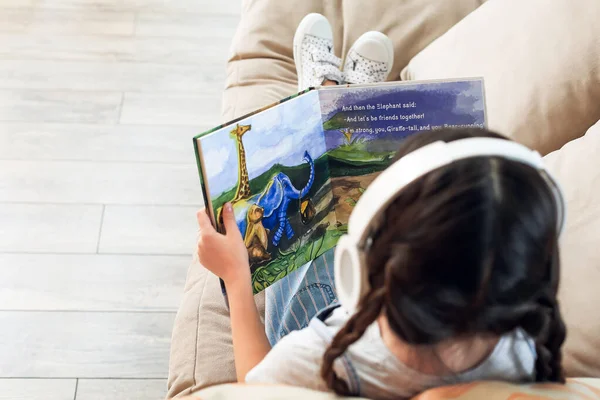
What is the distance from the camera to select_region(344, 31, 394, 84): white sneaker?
1.25 metres

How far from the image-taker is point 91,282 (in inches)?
55.7

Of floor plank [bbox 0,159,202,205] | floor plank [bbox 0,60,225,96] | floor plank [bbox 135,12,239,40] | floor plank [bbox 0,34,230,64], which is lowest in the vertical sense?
floor plank [bbox 0,159,202,205]

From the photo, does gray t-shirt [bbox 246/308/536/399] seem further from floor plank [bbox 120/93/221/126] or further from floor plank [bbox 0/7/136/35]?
floor plank [bbox 0/7/136/35]

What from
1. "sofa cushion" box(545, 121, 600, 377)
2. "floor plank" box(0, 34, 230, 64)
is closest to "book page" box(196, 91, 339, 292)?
"sofa cushion" box(545, 121, 600, 377)

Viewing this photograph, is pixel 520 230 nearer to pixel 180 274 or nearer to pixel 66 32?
pixel 180 274

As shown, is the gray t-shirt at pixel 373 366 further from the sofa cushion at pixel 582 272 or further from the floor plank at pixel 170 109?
the floor plank at pixel 170 109

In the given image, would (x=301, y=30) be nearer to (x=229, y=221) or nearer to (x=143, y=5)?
(x=229, y=221)

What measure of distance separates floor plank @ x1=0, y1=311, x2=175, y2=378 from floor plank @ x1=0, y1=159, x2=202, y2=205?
0.32 m

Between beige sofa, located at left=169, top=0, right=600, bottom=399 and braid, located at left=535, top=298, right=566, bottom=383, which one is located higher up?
beige sofa, located at left=169, top=0, right=600, bottom=399

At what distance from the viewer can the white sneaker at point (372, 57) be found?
4.11 feet

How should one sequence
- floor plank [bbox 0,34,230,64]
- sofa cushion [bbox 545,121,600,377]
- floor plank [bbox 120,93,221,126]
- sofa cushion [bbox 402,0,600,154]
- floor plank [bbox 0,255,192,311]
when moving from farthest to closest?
floor plank [bbox 0,34,230,64], floor plank [bbox 120,93,221,126], floor plank [bbox 0,255,192,311], sofa cushion [bbox 402,0,600,154], sofa cushion [bbox 545,121,600,377]

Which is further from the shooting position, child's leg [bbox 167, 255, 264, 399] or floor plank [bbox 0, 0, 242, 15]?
floor plank [bbox 0, 0, 242, 15]

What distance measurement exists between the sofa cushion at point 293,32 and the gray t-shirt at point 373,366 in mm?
676

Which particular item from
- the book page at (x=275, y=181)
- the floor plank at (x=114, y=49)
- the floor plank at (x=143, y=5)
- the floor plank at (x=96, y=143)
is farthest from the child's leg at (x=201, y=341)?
the floor plank at (x=143, y=5)
